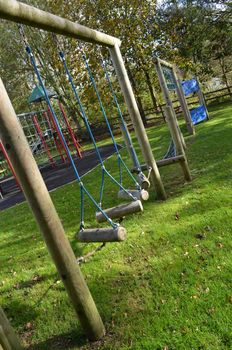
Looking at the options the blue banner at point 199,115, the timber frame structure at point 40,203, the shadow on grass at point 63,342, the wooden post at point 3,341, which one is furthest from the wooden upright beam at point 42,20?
the blue banner at point 199,115

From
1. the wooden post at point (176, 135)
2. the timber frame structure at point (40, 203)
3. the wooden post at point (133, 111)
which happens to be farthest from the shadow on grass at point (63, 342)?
the wooden post at point (176, 135)

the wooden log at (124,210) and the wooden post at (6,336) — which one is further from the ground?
the wooden log at (124,210)

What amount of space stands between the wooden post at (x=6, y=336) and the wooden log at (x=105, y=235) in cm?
103

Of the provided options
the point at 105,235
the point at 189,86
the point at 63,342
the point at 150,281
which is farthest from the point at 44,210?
the point at 189,86

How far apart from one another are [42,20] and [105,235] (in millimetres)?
2179

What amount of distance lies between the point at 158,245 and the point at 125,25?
1803 centimetres

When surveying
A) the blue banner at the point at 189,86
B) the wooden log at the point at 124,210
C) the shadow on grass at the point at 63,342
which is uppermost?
the blue banner at the point at 189,86

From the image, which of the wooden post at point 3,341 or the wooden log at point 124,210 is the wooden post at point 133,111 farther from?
the wooden post at point 3,341

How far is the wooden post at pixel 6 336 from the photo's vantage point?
2.75m

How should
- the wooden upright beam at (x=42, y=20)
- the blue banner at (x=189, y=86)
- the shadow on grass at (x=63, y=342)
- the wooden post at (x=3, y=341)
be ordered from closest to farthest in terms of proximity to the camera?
the wooden post at (x=3, y=341)
the wooden upright beam at (x=42, y=20)
the shadow on grass at (x=63, y=342)
the blue banner at (x=189, y=86)

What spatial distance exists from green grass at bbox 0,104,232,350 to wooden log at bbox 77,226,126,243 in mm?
644

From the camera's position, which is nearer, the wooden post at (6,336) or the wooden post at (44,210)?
the wooden post at (44,210)

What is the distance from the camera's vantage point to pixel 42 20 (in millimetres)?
3418

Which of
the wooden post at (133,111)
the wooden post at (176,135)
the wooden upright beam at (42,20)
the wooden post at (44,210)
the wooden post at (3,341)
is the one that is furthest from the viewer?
the wooden post at (176,135)
